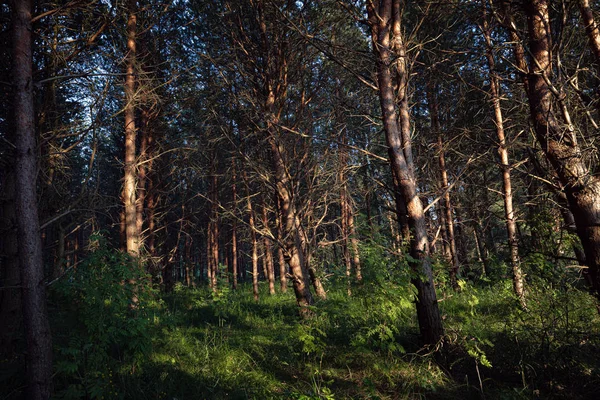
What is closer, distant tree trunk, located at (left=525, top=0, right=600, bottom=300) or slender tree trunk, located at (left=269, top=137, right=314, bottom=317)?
distant tree trunk, located at (left=525, top=0, right=600, bottom=300)

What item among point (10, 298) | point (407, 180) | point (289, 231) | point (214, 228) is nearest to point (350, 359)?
point (407, 180)

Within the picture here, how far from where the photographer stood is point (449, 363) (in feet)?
15.5

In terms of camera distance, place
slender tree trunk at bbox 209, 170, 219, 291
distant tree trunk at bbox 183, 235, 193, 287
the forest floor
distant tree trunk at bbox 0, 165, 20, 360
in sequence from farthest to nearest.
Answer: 1. distant tree trunk at bbox 183, 235, 193, 287
2. slender tree trunk at bbox 209, 170, 219, 291
3. distant tree trunk at bbox 0, 165, 20, 360
4. the forest floor

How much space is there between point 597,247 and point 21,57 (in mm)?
6799

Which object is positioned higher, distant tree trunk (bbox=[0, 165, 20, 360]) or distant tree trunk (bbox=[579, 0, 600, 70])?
distant tree trunk (bbox=[579, 0, 600, 70])

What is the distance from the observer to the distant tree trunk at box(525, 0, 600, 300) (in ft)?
11.2

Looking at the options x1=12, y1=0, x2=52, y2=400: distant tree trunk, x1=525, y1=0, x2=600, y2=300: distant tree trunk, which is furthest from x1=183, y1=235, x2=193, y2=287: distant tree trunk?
x1=525, y1=0, x2=600, y2=300: distant tree trunk

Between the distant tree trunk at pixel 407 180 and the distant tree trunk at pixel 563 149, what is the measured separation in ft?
6.00

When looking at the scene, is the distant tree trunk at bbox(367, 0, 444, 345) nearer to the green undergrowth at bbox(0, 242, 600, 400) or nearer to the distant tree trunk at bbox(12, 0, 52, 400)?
the green undergrowth at bbox(0, 242, 600, 400)

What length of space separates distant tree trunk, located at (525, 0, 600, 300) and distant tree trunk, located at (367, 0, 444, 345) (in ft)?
6.00

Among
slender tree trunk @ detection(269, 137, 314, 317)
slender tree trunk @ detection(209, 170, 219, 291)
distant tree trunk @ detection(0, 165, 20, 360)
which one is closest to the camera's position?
distant tree trunk @ detection(0, 165, 20, 360)

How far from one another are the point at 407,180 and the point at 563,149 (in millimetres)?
2006

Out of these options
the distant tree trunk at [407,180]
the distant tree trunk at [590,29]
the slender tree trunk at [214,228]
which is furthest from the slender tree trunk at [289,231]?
the slender tree trunk at [214,228]

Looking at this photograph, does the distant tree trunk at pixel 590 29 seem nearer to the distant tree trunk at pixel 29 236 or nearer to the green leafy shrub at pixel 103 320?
the green leafy shrub at pixel 103 320
